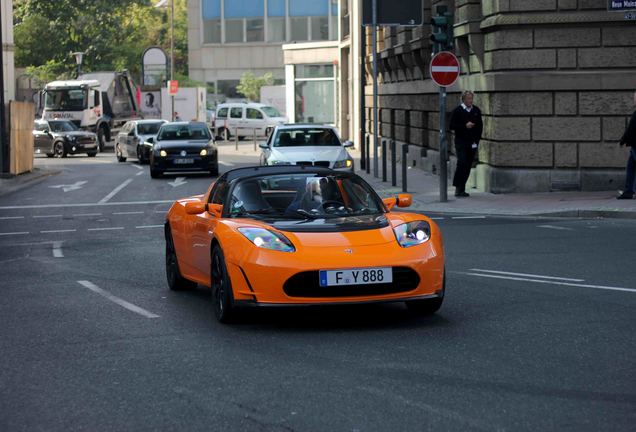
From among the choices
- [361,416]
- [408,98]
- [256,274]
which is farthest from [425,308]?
[408,98]

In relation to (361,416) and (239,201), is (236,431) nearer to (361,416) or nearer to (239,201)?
(361,416)

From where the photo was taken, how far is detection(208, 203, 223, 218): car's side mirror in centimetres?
1070

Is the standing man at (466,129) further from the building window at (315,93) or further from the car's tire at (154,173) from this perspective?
the building window at (315,93)

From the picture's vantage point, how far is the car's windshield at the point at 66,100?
59.4m

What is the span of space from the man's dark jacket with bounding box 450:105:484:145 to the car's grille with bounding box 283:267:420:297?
49.5ft

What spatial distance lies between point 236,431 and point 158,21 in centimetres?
11641

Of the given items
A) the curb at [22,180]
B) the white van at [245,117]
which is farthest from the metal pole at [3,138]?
the white van at [245,117]

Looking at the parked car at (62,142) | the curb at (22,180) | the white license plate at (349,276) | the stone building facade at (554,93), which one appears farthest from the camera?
the parked car at (62,142)

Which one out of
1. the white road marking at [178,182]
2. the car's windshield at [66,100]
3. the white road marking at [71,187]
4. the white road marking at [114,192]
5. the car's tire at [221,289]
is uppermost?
the car's windshield at [66,100]

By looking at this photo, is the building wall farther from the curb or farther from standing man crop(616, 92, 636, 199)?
standing man crop(616, 92, 636, 199)

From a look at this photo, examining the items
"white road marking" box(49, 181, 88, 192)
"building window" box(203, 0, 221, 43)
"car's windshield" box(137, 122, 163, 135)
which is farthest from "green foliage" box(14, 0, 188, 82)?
"white road marking" box(49, 181, 88, 192)

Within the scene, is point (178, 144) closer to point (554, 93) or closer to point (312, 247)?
point (554, 93)

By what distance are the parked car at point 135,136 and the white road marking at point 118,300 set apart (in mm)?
32106

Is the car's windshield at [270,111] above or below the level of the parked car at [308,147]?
above
